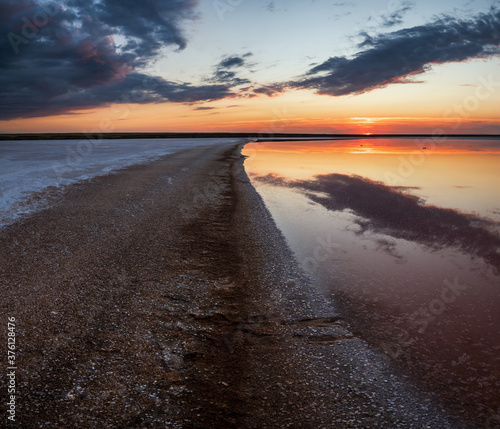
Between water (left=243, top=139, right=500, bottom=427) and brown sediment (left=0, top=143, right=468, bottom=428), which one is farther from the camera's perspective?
water (left=243, top=139, right=500, bottom=427)

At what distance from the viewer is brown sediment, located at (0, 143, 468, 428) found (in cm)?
369

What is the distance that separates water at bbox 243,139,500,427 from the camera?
446 centimetres

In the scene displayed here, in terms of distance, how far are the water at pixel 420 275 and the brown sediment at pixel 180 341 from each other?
0.46m

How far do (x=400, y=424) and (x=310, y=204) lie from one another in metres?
12.0

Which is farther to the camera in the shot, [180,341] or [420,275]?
[420,275]

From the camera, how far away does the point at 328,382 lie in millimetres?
4211

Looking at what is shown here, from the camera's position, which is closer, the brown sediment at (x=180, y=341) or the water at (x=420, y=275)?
the brown sediment at (x=180, y=341)

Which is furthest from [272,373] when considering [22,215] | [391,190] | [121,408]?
[391,190]

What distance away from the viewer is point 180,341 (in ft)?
16.3

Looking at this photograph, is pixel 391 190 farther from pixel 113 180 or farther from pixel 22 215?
pixel 22 215

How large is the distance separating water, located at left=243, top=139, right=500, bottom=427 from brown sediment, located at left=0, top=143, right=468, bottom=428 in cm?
46

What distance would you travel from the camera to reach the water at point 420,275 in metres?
4.46

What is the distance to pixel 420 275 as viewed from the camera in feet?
24.6

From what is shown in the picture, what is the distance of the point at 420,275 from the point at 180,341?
5.49 metres
